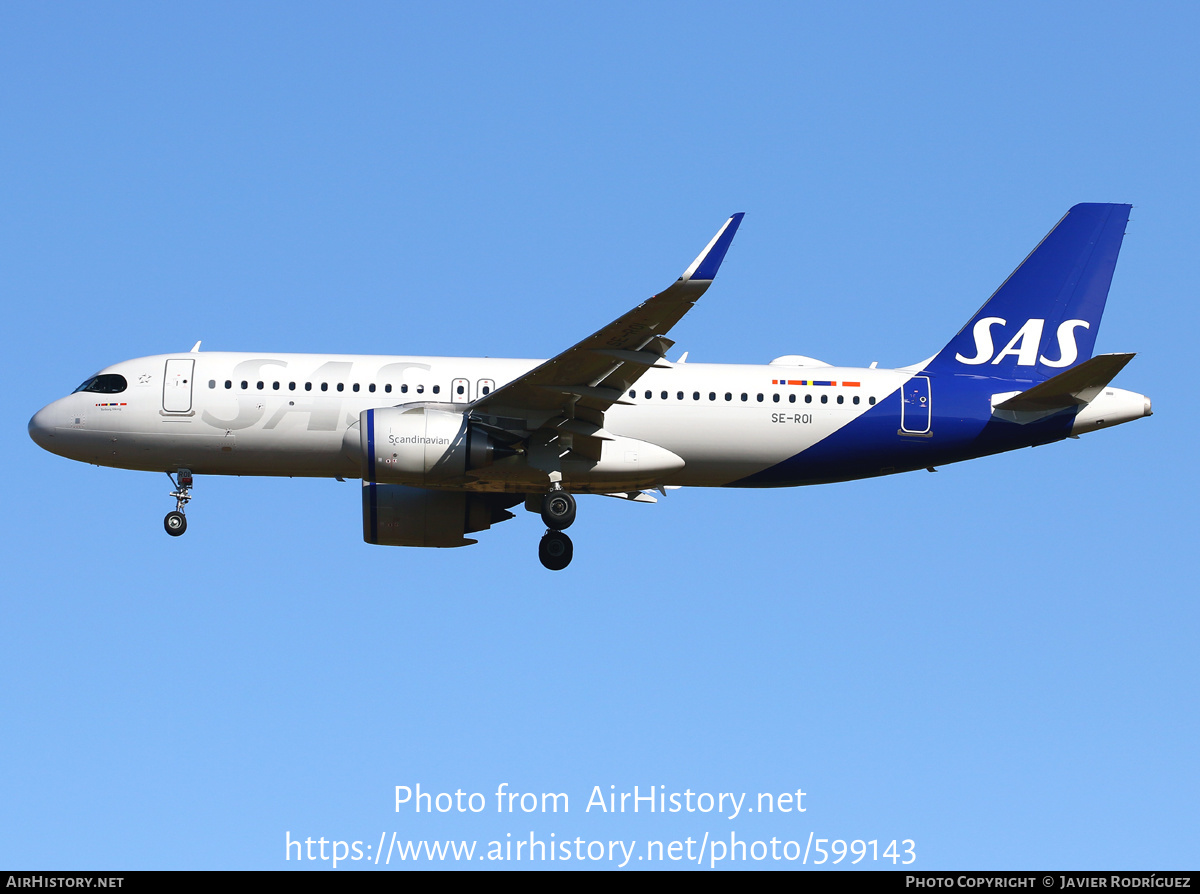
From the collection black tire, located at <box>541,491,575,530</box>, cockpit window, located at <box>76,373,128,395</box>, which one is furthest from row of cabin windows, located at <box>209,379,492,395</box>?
black tire, located at <box>541,491,575,530</box>

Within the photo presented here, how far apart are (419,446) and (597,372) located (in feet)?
13.0

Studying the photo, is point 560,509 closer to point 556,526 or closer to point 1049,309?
point 556,526

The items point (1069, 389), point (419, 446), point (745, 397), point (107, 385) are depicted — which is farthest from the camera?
point (107, 385)

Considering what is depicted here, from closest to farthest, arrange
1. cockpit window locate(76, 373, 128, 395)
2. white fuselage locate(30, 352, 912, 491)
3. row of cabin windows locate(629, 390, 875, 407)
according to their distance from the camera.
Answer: white fuselage locate(30, 352, 912, 491), row of cabin windows locate(629, 390, 875, 407), cockpit window locate(76, 373, 128, 395)

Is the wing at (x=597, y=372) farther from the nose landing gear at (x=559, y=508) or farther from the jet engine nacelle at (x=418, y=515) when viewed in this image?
the jet engine nacelle at (x=418, y=515)

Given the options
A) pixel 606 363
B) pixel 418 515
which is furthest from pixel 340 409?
pixel 606 363

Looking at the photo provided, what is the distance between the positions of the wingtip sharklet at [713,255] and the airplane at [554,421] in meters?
4.05

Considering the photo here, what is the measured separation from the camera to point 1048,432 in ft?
105

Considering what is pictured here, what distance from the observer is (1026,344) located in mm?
33875

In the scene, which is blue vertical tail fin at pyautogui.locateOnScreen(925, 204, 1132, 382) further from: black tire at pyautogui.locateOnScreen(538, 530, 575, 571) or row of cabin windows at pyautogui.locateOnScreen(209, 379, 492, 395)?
row of cabin windows at pyautogui.locateOnScreen(209, 379, 492, 395)

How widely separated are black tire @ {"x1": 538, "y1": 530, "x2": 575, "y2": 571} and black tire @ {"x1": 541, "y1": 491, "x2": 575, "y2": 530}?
842mm

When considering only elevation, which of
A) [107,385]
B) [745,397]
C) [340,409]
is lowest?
[340,409]

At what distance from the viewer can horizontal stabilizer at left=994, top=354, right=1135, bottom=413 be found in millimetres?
30109
